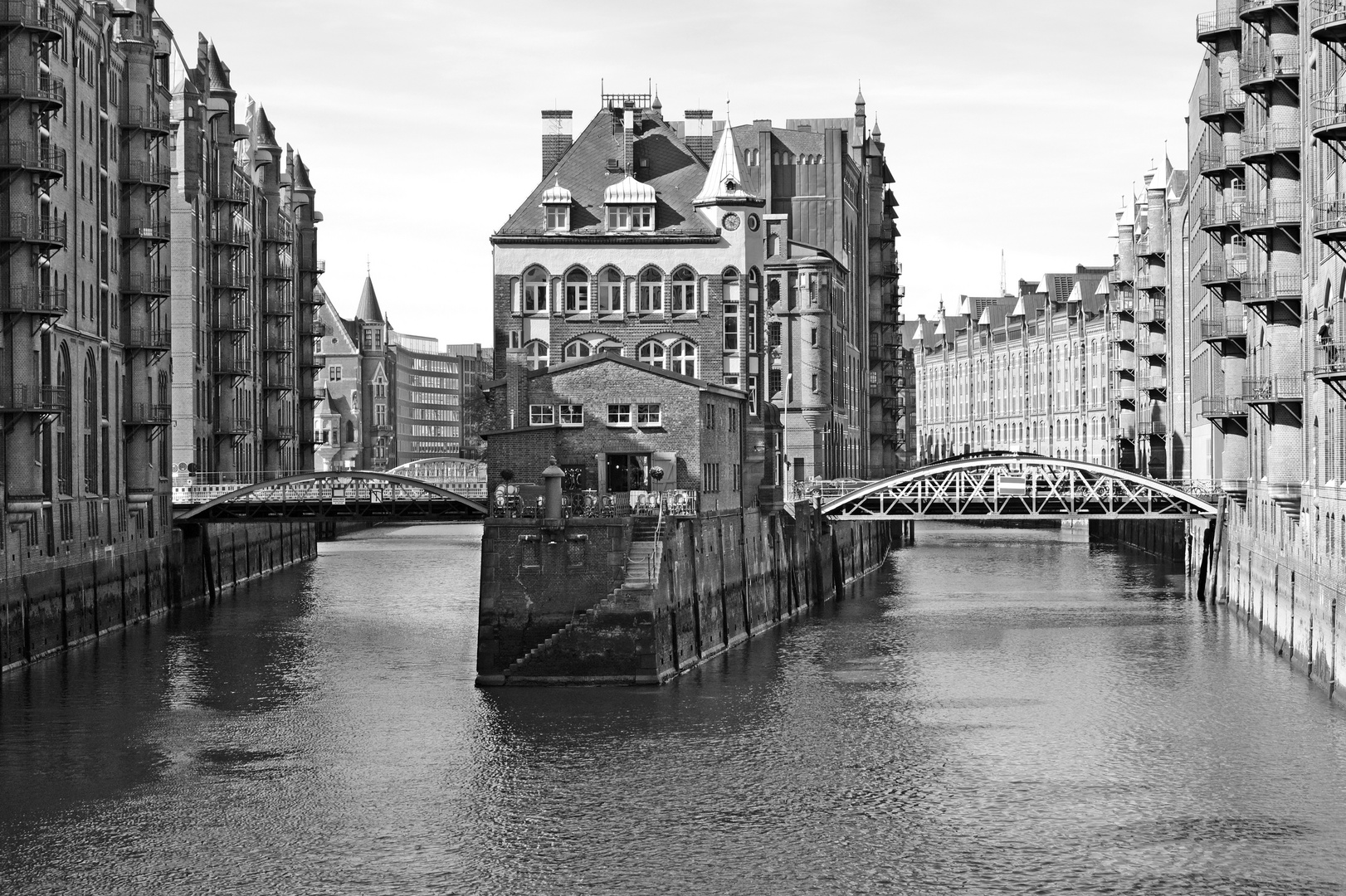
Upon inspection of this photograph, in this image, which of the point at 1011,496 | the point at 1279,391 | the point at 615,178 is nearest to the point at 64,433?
the point at 615,178

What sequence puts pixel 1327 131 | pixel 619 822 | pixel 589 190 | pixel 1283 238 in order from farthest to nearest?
1. pixel 589 190
2. pixel 1283 238
3. pixel 1327 131
4. pixel 619 822

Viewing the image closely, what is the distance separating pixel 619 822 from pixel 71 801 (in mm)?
11391

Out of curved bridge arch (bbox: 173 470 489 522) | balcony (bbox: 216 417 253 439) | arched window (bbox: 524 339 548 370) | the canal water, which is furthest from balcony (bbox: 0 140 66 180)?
balcony (bbox: 216 417 253 439)

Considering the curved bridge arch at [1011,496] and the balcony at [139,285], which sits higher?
the balcony at [139,285]

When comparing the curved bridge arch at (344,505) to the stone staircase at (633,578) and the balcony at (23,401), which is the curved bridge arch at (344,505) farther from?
the stone staircase at (633,578)

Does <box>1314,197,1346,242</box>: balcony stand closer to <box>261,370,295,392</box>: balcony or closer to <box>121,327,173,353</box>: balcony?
<box>121,327,173,353</box>: balcony

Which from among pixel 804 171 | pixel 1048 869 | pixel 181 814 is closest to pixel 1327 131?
pixel 1048 869

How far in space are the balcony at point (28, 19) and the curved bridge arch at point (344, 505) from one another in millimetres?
21038

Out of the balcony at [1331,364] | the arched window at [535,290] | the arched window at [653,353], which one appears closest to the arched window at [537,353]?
the arched window at [535,290]

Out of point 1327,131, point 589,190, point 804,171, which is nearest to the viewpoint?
point 1327,131

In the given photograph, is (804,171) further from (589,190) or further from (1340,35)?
(1340,35)

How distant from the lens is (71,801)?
140 ft

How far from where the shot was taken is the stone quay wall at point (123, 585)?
61.5 meters

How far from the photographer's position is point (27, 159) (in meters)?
63.1
